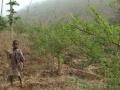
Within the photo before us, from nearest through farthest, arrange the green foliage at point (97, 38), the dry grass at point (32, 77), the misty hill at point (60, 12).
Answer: the green foliage at point (97, 38), the dry grass at point (32, 77), the misty hill at point (60, 12)

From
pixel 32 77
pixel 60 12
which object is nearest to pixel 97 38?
pixel 32 77

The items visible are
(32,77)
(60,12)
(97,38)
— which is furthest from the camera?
(60,12)

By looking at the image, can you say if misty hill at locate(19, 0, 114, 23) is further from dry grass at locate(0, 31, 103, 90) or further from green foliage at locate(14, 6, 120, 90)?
green foliage at locate(14, 6, 120, 90)

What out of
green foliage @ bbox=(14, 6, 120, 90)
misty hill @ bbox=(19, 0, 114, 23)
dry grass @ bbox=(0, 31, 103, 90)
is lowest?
dry grass @ bbox=(0, 31, 103, 90)

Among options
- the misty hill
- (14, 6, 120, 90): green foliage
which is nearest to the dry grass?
(14, 6, 120, 90): green foliage

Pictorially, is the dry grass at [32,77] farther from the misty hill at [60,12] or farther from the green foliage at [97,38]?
the misty hill at [60,12]

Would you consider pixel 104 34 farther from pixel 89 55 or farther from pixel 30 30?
pixel 30 30

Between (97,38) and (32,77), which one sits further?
(32,77)

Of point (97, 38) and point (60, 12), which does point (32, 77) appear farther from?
point (60, 12)

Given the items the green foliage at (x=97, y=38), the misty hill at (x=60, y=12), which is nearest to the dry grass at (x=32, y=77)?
the green foliage at (x=97, y=38)

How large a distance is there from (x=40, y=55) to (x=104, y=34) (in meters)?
15.5

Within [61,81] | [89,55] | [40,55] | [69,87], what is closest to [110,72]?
[89,55]

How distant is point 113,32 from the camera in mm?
7281

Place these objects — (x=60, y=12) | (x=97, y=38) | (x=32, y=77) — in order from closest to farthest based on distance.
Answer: (x=97, y=38) → (x=32, y=77) → (x=60, y=12)
